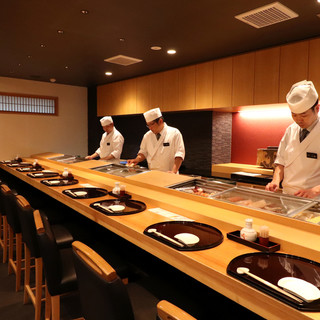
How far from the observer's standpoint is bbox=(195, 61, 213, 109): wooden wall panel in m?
4.62

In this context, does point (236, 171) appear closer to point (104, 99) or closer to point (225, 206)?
point (225, 206)

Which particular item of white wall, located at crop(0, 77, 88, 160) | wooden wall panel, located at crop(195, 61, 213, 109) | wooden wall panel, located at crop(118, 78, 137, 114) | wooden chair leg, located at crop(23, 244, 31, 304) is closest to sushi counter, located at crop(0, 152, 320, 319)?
wooden chair leg, located at crop(23, 244, 31, 304)

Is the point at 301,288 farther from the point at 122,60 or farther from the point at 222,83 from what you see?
the point at 122,60

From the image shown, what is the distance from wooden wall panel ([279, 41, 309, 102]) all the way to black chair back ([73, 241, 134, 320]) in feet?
11.2

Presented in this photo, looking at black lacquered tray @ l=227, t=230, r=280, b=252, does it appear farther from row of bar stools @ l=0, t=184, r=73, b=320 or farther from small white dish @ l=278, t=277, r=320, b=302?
row of bar stools @ l=0, t=184, r=73, b=320

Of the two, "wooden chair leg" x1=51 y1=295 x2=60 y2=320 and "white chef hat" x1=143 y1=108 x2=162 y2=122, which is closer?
"wooden chair leg" x1=51 y1=295 x2=60 y2=320

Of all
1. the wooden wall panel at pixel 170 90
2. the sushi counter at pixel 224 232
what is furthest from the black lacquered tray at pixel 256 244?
the wooden wall panel at pixel 170 90

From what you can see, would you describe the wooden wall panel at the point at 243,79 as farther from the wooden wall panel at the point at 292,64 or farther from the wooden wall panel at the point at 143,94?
the wooden wall panel at the point at 143,94

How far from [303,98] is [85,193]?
6.00ft

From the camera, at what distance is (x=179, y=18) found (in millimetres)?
3018

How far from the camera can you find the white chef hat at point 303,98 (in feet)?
7.34

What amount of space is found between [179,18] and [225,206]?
2118 millimetres

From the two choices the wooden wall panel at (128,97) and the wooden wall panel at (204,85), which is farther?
the wooden wall panel at (128,97)

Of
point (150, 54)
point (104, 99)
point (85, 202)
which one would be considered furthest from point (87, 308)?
point (104, 99)
